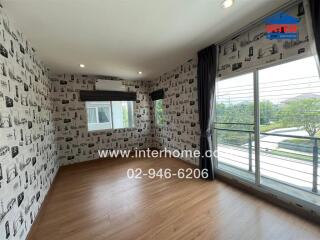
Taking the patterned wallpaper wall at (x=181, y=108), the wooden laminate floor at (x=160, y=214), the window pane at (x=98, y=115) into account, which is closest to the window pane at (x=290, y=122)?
the wooden laminate floor at (x=160, y=214)

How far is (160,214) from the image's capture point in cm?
199

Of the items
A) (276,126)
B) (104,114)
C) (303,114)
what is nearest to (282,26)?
(303,114)

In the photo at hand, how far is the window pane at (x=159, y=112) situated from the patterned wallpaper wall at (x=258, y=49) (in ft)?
7.74

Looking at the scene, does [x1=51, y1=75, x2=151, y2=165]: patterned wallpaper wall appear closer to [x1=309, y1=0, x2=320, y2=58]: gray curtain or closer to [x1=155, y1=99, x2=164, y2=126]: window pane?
[x1=155, y1=99, x2=164, y2=126]: window pane

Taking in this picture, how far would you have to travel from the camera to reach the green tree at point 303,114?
1771 millimetres

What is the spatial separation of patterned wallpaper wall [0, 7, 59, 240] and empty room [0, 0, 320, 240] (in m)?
0.02

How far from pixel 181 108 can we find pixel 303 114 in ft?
7.65

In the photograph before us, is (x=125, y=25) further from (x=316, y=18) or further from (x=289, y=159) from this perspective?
(x=289, y=159)

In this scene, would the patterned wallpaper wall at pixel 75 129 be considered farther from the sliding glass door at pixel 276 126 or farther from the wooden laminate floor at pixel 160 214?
the sliding glass door at pixel 276 126

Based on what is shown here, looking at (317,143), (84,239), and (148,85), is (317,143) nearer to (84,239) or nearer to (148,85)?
(84,239)

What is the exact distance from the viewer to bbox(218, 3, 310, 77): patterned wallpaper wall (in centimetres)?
174

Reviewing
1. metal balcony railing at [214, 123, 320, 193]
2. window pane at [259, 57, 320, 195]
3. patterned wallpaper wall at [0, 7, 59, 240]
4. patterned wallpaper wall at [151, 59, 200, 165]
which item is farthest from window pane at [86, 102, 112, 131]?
window pane at [259, 57, 320, 195]

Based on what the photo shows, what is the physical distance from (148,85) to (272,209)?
14.5 feet

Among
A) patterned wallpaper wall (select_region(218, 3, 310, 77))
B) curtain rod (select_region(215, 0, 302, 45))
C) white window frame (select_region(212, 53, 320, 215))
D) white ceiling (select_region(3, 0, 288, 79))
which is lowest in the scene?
white window frame (select_region(212, 53, 320, 215))
